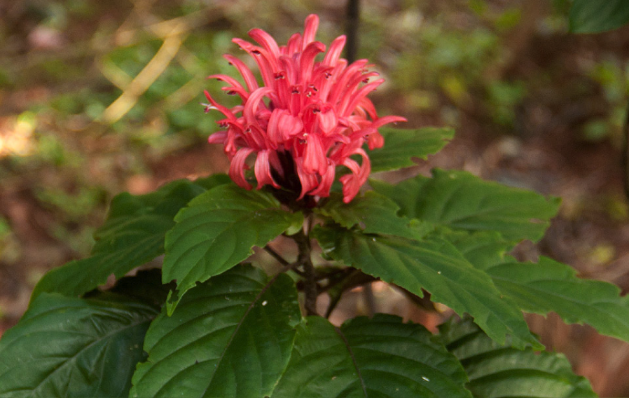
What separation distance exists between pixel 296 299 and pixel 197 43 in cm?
425

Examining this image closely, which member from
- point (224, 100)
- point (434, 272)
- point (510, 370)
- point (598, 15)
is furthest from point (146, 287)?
point (224, 100)

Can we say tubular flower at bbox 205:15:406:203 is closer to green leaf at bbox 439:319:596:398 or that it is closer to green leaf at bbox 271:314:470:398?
green leaf at bbox 271:314:470:398

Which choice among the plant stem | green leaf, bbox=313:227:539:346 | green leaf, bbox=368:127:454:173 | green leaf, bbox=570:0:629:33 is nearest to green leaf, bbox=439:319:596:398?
green leaf, bbox=313:227:539:346

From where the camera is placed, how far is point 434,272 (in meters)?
1.00

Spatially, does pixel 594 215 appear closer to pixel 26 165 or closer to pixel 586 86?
pixel 586 86

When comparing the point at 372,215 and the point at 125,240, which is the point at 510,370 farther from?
the point at 125,240

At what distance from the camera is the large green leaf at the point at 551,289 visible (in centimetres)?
112

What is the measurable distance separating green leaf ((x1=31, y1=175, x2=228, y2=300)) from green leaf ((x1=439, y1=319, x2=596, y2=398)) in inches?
30.0

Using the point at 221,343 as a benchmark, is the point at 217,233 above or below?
above

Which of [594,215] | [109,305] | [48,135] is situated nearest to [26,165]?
[48,135]

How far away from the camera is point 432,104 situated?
4.37 meters

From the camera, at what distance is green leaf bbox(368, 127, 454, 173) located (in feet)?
4.11

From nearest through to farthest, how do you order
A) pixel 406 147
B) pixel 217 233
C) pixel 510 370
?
pixel 217 233 < pixel 510 370 < pixel 406 147

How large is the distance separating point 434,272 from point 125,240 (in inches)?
29.1
